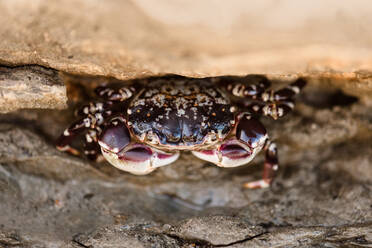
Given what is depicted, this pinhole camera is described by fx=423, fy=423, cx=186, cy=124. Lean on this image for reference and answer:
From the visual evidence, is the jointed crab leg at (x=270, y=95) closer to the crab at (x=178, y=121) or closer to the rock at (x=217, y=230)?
the crab at (x=178, y=121)

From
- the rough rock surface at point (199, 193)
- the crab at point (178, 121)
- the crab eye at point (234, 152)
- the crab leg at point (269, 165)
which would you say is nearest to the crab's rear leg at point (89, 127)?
the crab at point (178, 121)

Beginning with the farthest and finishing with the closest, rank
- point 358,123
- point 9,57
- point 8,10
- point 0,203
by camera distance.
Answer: point 358,123, point 0,203, point 9,57, point 8,10

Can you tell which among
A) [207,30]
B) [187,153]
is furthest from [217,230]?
[207,30]

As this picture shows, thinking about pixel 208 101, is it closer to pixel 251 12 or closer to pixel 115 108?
pixel 115 108

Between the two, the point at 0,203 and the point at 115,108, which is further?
the point at 115,108

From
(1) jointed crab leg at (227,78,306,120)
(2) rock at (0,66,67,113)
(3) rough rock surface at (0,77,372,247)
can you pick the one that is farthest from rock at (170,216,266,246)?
(2) rock at (0,66,67,113)

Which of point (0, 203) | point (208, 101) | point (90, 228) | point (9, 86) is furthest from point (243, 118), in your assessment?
point (0, 203)

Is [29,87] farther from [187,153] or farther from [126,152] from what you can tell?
[187,153]
